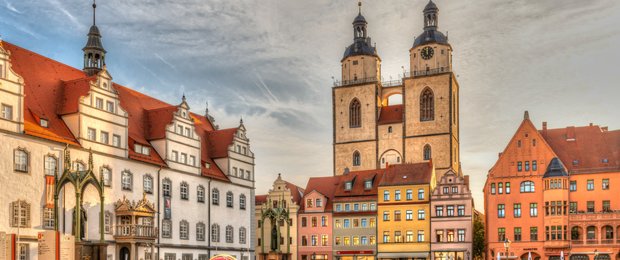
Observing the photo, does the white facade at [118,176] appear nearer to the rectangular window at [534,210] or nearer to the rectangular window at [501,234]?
the rectangular window at [501,234]

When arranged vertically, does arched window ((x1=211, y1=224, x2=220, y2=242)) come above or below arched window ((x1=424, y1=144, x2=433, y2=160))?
below

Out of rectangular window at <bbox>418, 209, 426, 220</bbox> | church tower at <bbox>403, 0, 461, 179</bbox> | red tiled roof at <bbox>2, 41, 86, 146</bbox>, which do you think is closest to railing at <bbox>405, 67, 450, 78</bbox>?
church tower at <bbox>403, 0, 461, 179</bbox>

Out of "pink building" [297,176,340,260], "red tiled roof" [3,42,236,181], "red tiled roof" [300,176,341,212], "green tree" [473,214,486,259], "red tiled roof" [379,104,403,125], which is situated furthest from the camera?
"red tiled roof" [379,104,403,125]

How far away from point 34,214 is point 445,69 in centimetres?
6539

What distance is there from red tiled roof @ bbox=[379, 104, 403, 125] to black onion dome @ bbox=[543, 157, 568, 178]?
99.5 feet

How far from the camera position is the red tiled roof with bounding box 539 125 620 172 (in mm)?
68750

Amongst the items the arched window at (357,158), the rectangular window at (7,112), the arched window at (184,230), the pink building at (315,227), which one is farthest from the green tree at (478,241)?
the rectangular window at (7,112)

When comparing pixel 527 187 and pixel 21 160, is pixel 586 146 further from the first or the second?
pixel 21 160

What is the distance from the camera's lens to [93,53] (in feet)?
188

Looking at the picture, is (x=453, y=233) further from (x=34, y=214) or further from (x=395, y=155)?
(x=34, y=214)

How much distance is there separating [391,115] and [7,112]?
6476 centimetres

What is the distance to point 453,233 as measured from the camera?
70.6 meters

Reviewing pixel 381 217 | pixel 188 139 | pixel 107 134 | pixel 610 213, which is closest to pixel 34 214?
pixel 107 134

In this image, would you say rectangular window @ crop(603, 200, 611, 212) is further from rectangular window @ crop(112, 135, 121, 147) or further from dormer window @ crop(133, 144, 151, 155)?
rectangular window @ crop(112, 135, 121, 147)
